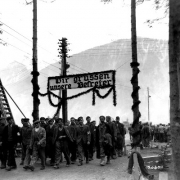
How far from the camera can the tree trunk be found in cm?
398

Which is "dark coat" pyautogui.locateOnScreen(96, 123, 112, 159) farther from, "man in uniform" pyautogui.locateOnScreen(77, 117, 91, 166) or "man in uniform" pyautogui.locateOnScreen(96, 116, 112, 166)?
"man in uniform" pyautogui.locateOnScreen(77, 117, 91, 166)

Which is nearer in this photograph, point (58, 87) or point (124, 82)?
point (58, 87)

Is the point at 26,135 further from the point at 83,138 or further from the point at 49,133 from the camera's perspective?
the point at 83,138

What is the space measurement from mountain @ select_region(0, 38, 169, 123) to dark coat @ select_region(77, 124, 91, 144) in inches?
3538

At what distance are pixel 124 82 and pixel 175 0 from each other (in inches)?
5290

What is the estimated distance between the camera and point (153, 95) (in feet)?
427

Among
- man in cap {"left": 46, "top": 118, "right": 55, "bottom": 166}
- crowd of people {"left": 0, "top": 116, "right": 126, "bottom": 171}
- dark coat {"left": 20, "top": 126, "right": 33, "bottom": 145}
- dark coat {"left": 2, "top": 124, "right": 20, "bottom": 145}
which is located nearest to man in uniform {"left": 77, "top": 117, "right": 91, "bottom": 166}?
crowd of people {"left": 0, "top": 116, "right": 126, "bottom": 171}

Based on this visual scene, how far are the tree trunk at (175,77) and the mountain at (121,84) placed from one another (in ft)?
320

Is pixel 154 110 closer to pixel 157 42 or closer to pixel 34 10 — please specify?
pixel 157 42

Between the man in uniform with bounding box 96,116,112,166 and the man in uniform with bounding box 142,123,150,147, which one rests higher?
the man in uniform with bounding box 96,116,112,166

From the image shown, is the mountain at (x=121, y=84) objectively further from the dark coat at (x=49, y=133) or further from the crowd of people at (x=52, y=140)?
the dark coat at (x=49, y=133)

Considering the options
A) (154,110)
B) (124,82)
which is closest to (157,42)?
(124,82)

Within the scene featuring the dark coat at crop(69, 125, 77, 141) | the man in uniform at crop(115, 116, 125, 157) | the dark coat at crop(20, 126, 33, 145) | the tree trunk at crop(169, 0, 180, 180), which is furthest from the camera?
the man in uniform at crop(115, 116, 125, 157)

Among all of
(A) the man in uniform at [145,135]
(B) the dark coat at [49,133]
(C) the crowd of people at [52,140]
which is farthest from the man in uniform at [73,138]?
(A) the man in uniform at [145,135]
